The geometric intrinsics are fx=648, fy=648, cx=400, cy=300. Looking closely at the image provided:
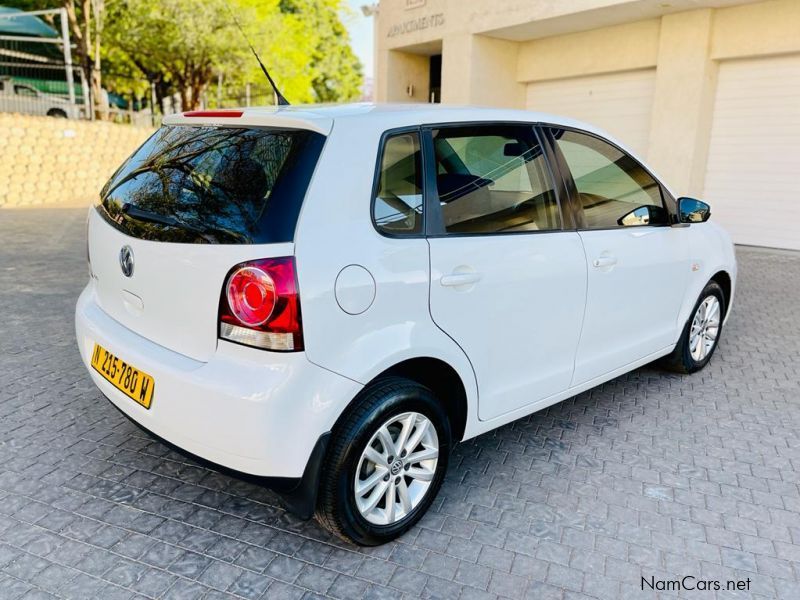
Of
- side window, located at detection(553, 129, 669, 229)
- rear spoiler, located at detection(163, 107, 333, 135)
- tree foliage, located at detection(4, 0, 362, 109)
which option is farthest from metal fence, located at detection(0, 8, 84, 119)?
side window, located at detection(553, 129, 669, 229)

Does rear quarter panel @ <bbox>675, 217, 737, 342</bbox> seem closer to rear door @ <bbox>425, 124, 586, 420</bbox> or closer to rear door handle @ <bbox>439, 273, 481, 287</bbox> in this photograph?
rear door @ <bbox>425, 124, 586, 420</bbox>

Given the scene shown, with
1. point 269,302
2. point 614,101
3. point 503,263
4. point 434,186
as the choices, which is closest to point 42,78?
point 614,101

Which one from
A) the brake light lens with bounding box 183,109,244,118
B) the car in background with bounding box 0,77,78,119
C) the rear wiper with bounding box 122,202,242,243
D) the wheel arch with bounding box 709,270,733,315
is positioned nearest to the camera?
the rear wiper with bounding box 122,202,242,243

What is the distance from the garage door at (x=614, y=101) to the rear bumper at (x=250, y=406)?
1135 cm

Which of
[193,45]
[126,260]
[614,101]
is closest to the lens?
[126,260]

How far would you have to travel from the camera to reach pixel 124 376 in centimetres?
262

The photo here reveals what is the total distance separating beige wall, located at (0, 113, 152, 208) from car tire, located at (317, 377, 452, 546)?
12.6m

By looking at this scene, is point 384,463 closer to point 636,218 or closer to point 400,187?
point 400,187

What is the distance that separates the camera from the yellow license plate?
249cm

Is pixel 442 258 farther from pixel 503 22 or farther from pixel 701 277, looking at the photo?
pixel 503 22

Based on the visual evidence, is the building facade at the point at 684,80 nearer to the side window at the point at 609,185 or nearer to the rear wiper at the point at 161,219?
the side window at the point at 609,185

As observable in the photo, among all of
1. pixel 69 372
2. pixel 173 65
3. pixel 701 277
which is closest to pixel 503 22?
pixel 701 277

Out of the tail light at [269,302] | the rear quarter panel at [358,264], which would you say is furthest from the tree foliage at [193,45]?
the tail light at [269,302]

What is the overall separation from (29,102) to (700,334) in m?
17.6
